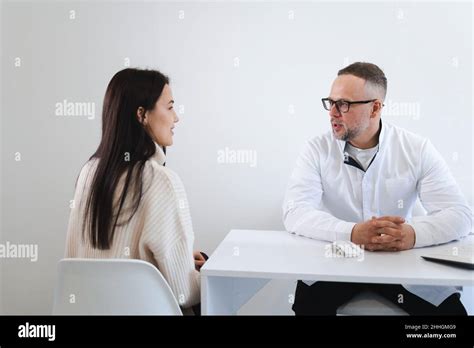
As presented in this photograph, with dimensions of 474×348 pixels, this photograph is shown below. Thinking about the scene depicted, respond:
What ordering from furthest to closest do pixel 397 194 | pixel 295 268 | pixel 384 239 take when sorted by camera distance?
pixel 397 194 < pixel 384 239 < pixel 295 268

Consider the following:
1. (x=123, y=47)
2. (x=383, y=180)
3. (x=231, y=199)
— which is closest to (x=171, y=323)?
(x=383, y=180)

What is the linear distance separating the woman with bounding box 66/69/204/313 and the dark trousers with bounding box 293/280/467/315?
49 cm

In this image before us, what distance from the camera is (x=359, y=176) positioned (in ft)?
5.68

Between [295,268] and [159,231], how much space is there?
1.19ft

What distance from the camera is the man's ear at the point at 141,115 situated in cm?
124

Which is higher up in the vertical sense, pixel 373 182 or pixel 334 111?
pixel 334 111

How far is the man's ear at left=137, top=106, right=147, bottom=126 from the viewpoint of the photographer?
124 centimetres

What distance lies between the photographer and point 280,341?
109 cm

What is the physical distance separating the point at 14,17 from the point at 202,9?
94 cm
